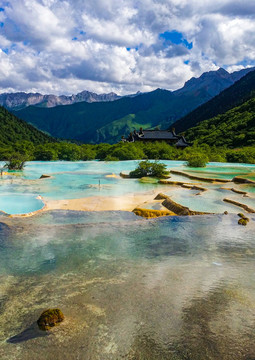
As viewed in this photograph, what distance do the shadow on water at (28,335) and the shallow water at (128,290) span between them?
19 millimetres

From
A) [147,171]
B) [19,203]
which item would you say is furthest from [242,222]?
[147,171]

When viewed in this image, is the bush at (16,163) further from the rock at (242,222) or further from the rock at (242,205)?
the rock at (242,222)

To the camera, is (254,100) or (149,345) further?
(254,100)

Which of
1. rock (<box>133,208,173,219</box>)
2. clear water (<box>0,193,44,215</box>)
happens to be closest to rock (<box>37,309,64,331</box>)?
rock (<box>133,208,173,219</box>)

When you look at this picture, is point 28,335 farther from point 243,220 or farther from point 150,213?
point 243,220

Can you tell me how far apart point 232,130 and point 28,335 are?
78.7m

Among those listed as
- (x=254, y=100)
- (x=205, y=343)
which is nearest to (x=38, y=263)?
(x=205, y=343)

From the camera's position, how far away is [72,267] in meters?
8.05

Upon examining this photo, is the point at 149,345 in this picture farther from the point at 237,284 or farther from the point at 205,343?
the point at 237,284

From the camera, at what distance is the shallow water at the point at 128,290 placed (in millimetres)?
5129

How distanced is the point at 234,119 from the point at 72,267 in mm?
86071

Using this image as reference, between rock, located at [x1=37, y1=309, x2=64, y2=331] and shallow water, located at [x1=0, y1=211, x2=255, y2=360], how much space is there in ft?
0.54

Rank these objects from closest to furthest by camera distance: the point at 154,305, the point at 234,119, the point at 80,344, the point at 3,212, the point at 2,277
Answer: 1. the point at 80,344
2. the point at 154,305
3. the point at 2,277
4. the point at 3,212
5. the point at 234,119

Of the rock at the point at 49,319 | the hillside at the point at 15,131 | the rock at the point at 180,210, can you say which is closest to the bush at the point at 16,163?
the rock at the point at 180,210
